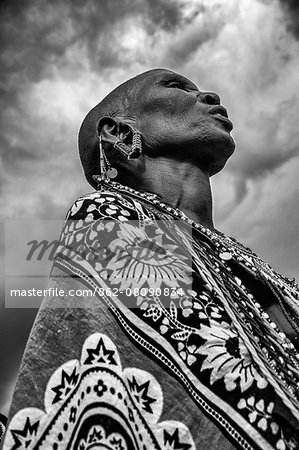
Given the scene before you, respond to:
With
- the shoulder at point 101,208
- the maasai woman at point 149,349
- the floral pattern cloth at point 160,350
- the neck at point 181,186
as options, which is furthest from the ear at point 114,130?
the floral pattern cloth at point 160,350

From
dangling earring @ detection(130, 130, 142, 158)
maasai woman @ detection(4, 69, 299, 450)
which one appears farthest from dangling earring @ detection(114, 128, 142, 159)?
maasai woman @ detection(4, 69, 299, 450)

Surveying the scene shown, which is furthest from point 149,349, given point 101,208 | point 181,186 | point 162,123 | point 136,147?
point 162,123

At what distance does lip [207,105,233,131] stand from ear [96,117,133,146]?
1.43 feet

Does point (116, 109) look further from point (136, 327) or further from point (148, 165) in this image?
point (136, 327)

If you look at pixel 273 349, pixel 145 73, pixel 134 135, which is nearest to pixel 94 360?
pixel 273 349

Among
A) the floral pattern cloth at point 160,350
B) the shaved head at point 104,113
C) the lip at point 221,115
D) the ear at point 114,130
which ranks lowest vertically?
the floral pattern cloth at point 160,350

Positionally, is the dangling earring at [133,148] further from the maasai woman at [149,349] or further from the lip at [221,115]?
the maasai woman at [149,349]

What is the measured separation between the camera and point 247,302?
2229 millimetres

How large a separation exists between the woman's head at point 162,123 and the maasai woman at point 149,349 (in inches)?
25.4

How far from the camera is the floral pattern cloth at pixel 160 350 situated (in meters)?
1.67

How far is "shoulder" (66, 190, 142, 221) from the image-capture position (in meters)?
2.22

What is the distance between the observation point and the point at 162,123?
10.5ft

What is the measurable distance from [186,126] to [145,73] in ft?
1.94

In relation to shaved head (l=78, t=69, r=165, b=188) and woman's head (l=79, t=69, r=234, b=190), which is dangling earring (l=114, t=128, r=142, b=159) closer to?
woman's head (l=79, t=69, r=234, b=190)
